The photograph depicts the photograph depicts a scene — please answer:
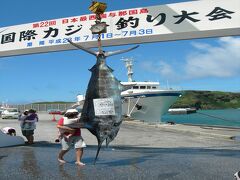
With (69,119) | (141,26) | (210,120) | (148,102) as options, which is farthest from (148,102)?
(210,120)

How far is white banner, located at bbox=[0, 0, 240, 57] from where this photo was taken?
9.79 m

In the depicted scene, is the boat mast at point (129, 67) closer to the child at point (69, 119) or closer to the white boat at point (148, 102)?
the white boat at point (148, 102)

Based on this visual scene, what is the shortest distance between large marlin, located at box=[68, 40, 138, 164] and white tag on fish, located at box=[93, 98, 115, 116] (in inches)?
1.8

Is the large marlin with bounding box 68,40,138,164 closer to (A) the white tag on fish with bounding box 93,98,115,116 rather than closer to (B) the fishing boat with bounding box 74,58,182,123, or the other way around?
(A) the white tag on fish with bounding box 93,98,115,116

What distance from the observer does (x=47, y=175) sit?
734 cm

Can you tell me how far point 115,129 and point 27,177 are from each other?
88.4 inches

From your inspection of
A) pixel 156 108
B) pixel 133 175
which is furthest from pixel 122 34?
pixel 156 108

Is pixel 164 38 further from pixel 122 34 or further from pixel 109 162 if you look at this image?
pixel 109 162

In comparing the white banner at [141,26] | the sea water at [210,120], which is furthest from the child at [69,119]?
the sea water at [210,120]

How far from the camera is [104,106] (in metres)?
5.99

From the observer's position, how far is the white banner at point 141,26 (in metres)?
9.79

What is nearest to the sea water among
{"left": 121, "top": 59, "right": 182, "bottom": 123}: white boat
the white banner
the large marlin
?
{"left": 121, "top": 59, "right": 182, "bottom": 123}: white boat

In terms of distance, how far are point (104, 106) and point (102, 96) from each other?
164 millimetres

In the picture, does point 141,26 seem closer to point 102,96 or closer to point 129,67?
point 102,96
